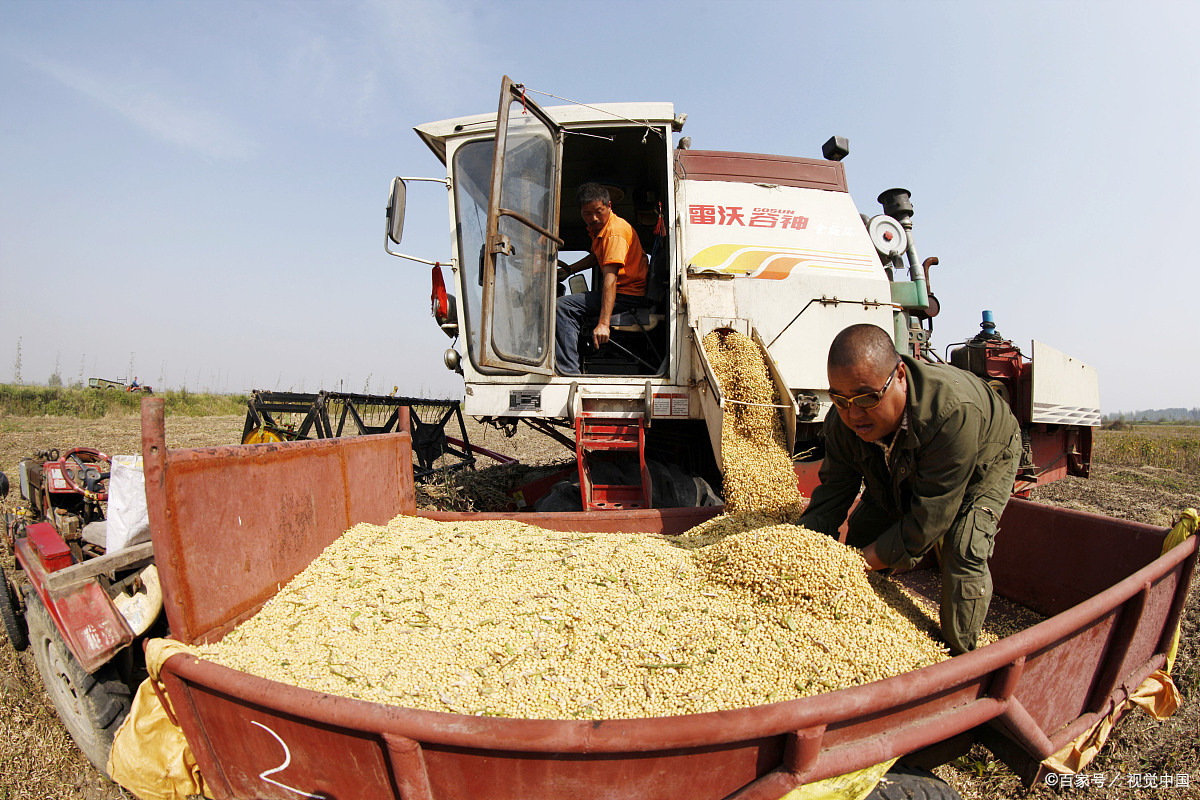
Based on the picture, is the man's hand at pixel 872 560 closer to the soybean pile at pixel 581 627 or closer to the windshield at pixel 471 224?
the soybean pile at pixel 581 627

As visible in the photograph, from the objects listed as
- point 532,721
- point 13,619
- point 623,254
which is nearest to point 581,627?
point 532,721

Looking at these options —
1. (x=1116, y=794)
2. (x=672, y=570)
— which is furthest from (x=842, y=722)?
(x=1116, y=794)

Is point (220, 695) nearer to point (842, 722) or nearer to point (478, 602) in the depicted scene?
point (478, 602)

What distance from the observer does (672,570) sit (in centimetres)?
257

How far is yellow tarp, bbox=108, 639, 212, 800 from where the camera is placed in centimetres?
181

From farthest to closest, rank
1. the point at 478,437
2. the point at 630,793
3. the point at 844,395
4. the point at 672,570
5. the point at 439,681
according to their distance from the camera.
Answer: the point at 478,437, the point at 672,570, the point at 844,395, the point at 439,681, the point at 630,793

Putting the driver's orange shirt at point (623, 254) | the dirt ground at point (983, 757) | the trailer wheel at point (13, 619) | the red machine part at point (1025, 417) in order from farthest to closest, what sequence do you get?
the red machine part at point (1025, 417) → the driver's orange shirt at point (623, 254) → the trailer wheel at point (13, 619) → the dirt ground at point (983, 757)

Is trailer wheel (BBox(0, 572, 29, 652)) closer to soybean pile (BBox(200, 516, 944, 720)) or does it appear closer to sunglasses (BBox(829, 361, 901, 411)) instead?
soybean pile (BBox(200, 516, 944, 720))

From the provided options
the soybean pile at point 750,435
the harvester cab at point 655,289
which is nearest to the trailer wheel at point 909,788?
the soybean pile at point 750,435

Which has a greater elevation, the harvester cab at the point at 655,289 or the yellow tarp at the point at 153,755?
the harvester cab at the point at 655,289

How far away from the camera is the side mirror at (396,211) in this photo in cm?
408

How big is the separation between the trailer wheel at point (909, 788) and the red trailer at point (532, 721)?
8cm

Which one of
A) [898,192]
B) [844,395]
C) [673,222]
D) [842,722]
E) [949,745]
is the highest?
[898,192]

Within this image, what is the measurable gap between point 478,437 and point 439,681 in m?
12.8
